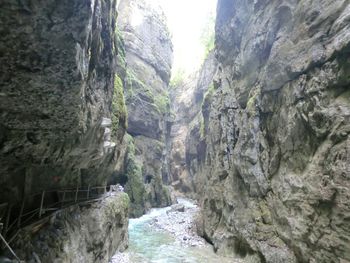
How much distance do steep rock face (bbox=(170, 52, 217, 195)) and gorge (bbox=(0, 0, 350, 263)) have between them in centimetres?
2571

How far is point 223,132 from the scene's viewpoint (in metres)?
23.9

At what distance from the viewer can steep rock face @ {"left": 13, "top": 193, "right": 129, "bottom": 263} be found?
9742 millimetres

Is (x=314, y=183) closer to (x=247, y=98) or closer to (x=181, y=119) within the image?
(x=247, y=98)

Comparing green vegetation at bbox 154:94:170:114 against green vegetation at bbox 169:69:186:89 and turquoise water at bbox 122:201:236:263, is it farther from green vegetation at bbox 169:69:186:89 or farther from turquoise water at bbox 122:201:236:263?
turquoise water at bbox 122:201:236:263

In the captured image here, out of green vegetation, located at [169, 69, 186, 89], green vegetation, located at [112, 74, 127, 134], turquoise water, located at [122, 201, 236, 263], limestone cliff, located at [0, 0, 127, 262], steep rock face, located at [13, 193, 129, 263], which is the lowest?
turquoise water, located at [122, 201, 236, 263]

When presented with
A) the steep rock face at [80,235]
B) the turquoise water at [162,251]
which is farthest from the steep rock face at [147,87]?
the steep rock face at [80,235]

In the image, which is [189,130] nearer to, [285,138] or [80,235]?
[285,138]

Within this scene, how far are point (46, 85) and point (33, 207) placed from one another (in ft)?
25.6

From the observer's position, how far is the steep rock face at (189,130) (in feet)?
179

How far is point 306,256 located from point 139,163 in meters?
30.3

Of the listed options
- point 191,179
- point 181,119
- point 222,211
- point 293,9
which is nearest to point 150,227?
point 222,211

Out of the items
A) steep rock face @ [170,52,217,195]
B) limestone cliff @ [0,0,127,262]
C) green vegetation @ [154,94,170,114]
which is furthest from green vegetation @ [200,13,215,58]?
limestone cliff @ [0,0,127,262]

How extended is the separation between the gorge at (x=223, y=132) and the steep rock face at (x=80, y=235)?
2.5 inches

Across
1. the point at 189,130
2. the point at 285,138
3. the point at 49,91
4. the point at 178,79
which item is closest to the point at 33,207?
the point at 49,91
